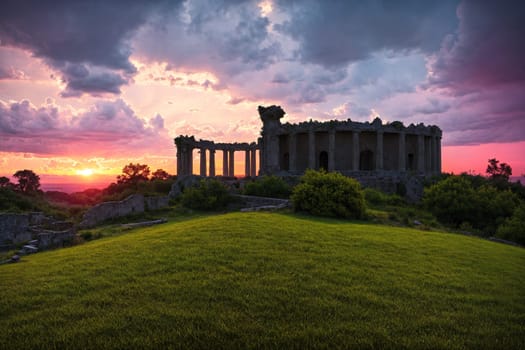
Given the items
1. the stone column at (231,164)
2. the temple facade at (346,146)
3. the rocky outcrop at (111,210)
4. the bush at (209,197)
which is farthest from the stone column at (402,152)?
the rocky outcrop at (111,210)

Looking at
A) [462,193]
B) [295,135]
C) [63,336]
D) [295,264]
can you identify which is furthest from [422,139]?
[63,336]

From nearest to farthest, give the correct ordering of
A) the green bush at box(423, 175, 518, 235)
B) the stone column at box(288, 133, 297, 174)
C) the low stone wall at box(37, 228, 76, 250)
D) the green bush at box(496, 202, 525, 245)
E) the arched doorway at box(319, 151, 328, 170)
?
1. the low stone wall at box(37, 228, 76, 250)
2. the green bush at box(496, 202, 525, 245)
3. the green bush at box(423, 175, 518, 235)
4. the stone column at box(288, 133, 297, 174)
5. the arched doorway at box(319, 151, 328, 170)

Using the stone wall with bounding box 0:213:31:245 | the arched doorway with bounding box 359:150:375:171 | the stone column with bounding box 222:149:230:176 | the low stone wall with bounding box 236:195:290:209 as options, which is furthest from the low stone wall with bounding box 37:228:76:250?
the stone column with bounding box 222:149:230:176

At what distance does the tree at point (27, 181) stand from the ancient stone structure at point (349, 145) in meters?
30.9

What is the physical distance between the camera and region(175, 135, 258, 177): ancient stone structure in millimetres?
45250

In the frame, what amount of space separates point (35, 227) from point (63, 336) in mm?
17505

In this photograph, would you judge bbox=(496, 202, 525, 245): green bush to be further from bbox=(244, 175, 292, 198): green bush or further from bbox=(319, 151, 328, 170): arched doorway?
bbox=(319, 151, 328, 170): arched doorway

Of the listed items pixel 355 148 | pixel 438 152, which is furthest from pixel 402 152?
pixel 438 152

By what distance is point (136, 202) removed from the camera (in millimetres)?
25219

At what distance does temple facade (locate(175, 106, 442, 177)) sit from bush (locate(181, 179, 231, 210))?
11478mm

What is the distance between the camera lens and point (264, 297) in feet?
18.0

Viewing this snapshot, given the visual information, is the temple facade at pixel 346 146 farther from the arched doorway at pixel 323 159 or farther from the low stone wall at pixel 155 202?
Result: the low stone wall at pixel 155 202

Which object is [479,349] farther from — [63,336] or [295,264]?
[63,336]

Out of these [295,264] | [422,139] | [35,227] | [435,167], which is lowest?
[35,227]
